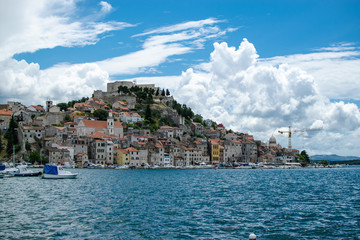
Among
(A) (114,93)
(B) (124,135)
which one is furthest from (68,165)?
(A) (114,93)

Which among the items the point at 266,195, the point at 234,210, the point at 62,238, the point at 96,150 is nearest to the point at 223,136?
the point at 96,150

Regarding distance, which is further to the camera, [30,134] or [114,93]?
[114,93]

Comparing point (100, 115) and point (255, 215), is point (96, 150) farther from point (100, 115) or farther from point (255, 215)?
point (255, 215)

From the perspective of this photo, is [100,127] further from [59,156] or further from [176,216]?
[176,216]

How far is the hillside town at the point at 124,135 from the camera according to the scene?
9806 cm

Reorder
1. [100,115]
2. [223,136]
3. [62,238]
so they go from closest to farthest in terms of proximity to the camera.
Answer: [62,238]
[100,115]
[223,136]

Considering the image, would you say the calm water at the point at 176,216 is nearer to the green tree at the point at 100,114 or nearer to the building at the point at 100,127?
the building at the point at 100,127

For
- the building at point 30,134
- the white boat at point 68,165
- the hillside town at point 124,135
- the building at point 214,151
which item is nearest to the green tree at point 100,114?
the hillside town at point 124,135

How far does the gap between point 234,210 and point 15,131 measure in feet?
288

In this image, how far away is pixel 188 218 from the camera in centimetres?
2344

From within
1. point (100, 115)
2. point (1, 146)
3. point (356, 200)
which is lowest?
point (356, 200)

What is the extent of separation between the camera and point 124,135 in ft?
379

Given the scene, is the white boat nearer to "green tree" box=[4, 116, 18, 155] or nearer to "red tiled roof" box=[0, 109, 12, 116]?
"green tree" box=[4, 116, 18, 155]

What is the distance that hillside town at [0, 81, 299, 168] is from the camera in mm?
98062
